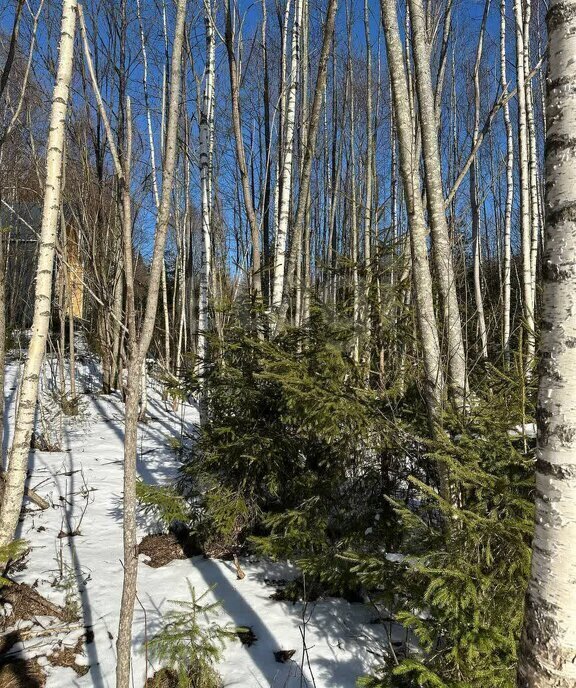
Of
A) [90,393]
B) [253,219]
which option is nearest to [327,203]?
[90,393]

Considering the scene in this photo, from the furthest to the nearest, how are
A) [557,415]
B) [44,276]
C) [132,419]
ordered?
[44,276] → [132,419] → [557,415]

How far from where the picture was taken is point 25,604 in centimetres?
316

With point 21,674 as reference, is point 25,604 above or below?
above

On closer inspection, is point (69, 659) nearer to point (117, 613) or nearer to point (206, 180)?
point (117, 613)

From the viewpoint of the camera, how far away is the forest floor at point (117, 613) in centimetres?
270

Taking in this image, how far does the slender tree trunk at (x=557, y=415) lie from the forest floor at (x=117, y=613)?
1.61 metres

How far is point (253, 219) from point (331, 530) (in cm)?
313

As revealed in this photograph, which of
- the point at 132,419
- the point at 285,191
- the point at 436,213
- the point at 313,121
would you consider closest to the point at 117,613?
the point at 132,419

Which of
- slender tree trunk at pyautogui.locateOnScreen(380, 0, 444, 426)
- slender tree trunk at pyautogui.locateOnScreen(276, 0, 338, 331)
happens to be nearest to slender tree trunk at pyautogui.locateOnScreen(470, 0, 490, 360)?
slender tree trunk at pyautogui.locateOnScreen(276, 0, 338, 331)

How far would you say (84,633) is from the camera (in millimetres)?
2992

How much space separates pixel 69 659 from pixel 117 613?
0.45 meters

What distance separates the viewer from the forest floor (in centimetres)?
270

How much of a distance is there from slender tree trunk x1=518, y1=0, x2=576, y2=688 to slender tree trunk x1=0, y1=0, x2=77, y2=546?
116 inches

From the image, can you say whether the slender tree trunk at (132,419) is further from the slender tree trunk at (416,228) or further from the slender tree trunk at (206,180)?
the slender tree trunk at (206,180)
